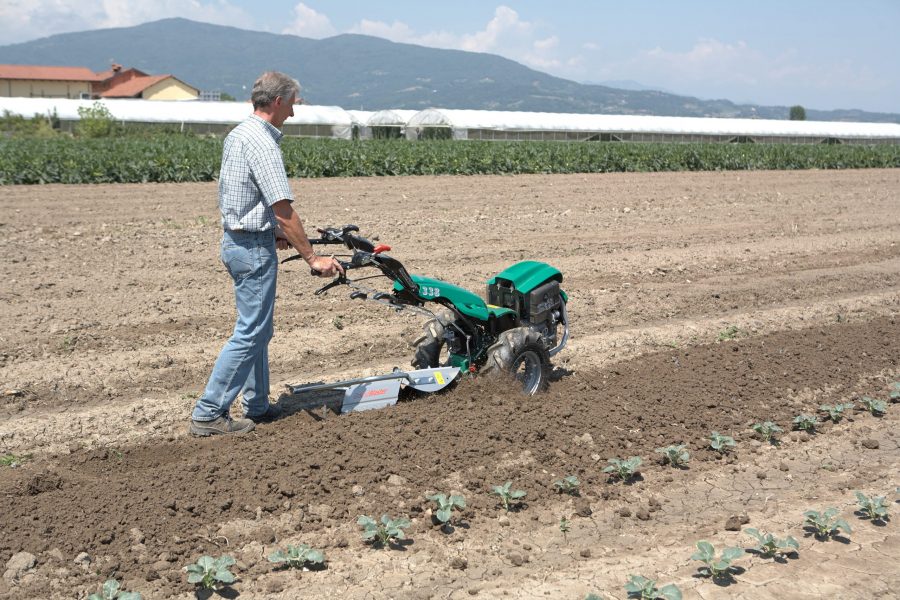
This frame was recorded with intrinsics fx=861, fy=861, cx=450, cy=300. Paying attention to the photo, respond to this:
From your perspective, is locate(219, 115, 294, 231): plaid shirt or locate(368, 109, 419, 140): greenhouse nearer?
locate(219, 115, 294, 231): plaid shirt

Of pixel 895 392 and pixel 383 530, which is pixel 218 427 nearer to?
pixel 383 530

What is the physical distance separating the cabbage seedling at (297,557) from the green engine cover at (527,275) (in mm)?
2607

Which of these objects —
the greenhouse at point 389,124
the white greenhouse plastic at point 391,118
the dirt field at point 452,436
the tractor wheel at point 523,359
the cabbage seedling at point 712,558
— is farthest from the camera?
the white greenhouse plastic at point 391,118

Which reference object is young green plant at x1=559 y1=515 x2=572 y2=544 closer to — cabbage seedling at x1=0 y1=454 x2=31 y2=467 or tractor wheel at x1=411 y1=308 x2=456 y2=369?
tractor wheel at x1=411 y1=308 x2=456 y2=369

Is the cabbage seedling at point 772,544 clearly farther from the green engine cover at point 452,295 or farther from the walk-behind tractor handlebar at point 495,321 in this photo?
the green engine cover at point 452,295

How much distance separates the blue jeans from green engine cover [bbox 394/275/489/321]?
87 cm

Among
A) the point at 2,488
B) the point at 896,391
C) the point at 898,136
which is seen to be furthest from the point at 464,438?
the point at 898,136

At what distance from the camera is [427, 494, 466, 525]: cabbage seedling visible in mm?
4164

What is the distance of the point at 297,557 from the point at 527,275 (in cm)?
285

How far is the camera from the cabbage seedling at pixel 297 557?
376cm

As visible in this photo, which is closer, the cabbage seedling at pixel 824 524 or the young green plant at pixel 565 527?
the cabbage seedling at pixel 824 524

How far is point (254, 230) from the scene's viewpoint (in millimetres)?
4797

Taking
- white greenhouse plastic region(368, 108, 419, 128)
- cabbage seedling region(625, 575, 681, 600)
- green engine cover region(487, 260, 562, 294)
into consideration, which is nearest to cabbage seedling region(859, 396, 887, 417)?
green engine cover region(487, 260, 562, 294)

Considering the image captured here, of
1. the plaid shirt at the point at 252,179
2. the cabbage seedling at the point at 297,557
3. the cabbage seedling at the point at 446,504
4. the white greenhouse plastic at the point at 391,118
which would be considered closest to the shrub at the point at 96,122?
the white greenhouse plastic at the point at 391,118
